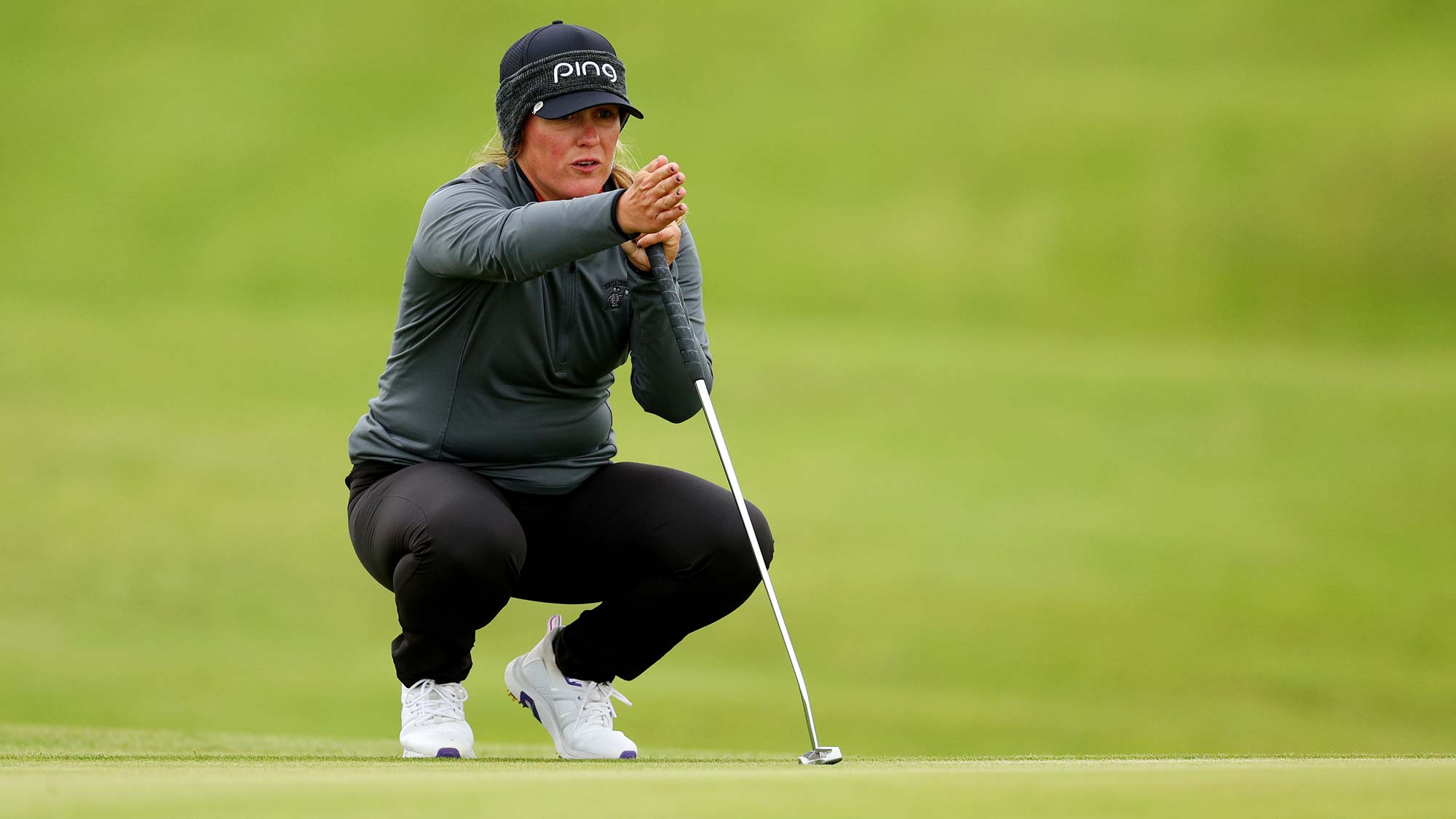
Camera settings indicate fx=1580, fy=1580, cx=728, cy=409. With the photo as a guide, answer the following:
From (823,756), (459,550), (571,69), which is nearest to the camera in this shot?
(823,756)

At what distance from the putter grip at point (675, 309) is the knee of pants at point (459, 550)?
1.01 ft

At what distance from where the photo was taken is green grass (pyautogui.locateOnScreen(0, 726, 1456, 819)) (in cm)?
113

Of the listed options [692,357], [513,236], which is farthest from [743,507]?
[513,236]

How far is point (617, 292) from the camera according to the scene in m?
2.00

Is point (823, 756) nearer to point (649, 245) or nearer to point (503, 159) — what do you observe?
point (649, 245)

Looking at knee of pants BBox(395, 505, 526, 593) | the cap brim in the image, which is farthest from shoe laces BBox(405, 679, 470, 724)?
the cap brim

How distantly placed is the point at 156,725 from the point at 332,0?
4.16m

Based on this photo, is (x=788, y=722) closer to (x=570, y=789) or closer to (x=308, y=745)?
(x=308, y=745)

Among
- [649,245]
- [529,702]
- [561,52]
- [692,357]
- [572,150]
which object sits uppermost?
[561,52]

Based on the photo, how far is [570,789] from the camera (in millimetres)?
1194

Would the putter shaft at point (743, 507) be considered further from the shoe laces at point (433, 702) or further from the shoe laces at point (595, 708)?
the shoe laces at point (433, 702)

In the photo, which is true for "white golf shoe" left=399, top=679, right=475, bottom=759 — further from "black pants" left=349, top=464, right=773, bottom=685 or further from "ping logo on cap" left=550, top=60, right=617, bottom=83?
"ping logo on cap" left=550, top=60, right=617, bottom=83

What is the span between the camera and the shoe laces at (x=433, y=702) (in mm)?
1887

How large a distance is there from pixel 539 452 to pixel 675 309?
10.0 inches
